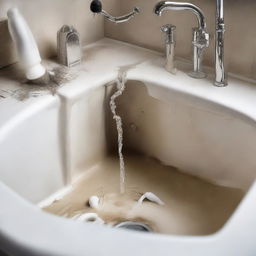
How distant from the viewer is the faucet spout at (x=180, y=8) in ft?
3.24

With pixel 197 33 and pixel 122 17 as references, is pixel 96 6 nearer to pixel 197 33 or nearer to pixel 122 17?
pixel 122 17

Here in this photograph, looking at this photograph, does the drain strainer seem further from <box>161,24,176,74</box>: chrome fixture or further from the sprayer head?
the sprayer head

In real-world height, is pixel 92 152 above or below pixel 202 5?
below

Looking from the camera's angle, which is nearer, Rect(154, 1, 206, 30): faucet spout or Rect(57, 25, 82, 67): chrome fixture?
Rect(154, 1, 206, 30): faucet spout

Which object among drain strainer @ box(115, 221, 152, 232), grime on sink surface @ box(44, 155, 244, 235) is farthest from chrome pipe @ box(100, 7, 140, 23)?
drain strainer @ box(115, 221, 152, 232)

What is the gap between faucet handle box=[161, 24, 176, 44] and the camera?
3.52 feet

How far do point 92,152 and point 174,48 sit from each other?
305 millimetres

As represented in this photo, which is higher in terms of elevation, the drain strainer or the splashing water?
the splashing water

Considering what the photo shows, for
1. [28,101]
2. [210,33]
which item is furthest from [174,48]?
[28,101]

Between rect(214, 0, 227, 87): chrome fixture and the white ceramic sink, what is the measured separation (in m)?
0.02

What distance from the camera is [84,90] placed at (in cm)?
105

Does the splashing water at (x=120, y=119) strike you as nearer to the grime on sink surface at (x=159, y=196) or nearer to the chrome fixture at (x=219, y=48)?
the grime on sink surface at (x=159, y=196)

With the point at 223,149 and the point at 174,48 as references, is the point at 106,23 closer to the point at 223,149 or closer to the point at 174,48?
the point at 174,48

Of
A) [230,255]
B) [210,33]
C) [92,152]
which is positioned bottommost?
[92,152]
